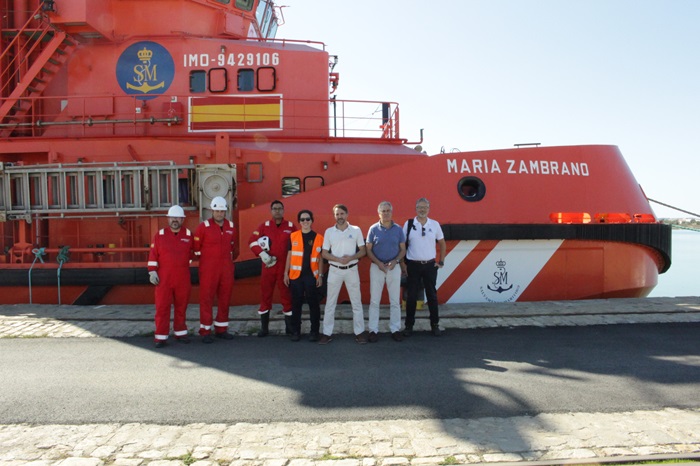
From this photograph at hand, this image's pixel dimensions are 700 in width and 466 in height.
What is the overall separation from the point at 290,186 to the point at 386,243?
8.15 feet

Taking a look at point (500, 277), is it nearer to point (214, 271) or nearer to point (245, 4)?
point (214, 271)

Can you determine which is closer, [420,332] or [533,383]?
[533,383]

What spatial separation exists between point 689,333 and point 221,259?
4.71 m

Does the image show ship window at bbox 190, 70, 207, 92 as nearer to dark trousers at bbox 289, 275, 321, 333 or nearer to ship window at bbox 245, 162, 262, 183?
ship window at bbox 245, 162, 262, 183

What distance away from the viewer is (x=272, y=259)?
17.2 ft

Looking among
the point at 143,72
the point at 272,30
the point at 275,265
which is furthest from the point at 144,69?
the point at 275,265

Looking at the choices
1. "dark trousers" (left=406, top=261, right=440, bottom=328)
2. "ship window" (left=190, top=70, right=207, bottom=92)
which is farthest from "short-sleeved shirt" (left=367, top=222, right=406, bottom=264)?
"ship window" (left=190, top=70, right=207, bottom=92)

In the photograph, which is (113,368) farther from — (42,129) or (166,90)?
(42,129)

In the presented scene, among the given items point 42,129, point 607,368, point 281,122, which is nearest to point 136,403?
point 607,368

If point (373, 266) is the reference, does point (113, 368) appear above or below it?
below

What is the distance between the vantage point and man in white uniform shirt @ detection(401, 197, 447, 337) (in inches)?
206

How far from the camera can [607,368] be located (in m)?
4.07

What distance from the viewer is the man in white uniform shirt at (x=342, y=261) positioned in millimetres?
4945

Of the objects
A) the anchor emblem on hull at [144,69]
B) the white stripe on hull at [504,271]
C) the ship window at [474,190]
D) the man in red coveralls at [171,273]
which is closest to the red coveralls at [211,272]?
the man in red coveralls at [171,273]
